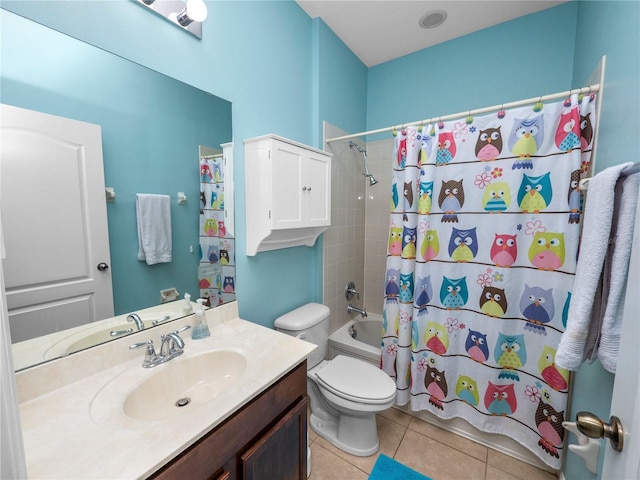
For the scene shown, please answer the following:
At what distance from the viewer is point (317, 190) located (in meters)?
1.66

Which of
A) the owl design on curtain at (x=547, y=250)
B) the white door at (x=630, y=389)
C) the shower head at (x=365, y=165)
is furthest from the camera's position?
the shower head at (x=365, y=165)

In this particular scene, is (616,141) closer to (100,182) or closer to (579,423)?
(579,423)

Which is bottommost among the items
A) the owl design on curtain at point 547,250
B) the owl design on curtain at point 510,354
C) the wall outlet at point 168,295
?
the owl design on curtain at point 510,354

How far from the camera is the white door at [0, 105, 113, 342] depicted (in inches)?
30.4

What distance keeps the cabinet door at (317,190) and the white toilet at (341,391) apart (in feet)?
2.05

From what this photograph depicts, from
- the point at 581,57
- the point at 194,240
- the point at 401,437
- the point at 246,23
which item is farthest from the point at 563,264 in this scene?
the point at 246,23

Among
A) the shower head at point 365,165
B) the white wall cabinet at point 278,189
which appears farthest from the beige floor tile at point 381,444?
the shower head at point 365,165

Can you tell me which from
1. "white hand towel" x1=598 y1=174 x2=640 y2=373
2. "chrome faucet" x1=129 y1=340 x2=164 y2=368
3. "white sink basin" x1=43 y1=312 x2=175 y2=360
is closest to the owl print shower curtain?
"white hand towel" x1=598 y1=174 x2=640 y2=373

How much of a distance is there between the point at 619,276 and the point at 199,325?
4.65 feet

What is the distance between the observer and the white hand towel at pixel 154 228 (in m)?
1.05

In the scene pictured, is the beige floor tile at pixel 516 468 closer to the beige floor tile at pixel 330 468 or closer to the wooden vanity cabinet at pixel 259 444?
the beige floor tile at pixel 330 468

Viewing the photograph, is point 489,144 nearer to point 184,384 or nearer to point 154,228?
point 154,228

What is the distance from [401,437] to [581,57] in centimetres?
247

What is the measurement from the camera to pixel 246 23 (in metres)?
1.37
